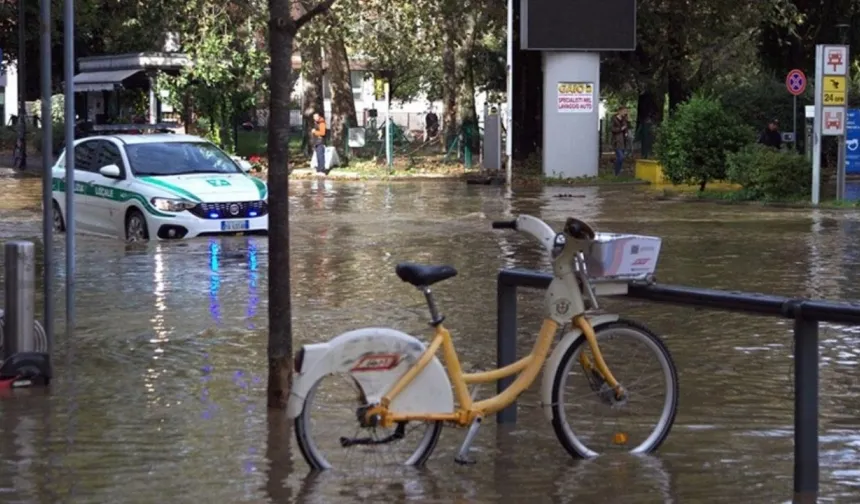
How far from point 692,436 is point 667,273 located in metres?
7.88

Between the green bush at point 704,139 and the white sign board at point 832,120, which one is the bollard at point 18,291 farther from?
the green bush at point 704,139

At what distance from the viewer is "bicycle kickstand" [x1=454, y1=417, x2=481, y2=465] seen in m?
6.97

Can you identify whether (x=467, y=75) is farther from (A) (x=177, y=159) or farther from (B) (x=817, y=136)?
(A) (x=177, y=159)

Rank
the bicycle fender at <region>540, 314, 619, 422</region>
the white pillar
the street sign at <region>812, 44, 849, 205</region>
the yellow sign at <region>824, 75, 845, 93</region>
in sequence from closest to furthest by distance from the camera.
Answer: the bicycle fender at <region>540, 314, 619, 422</region>, the street sign at <region>812, 44, 849, 205</region>, the yellow sign at <region>824, 75, 845, 93</region>, the white pillar

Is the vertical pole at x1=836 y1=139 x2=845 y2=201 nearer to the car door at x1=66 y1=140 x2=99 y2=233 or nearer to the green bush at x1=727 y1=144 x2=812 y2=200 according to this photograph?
the green bush at x1=727 y1=144 x2=812 y2=200

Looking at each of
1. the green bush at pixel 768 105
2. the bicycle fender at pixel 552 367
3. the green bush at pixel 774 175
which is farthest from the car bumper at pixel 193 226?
the green bush at pixel 768 105

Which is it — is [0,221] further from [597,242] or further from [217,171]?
[597,242]

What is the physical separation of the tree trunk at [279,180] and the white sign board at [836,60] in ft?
67.8

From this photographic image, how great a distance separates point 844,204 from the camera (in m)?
26.7

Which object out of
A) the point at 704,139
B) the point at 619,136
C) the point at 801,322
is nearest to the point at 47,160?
the point at 801,322

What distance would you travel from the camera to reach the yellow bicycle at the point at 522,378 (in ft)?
22.0

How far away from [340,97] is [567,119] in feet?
39.0

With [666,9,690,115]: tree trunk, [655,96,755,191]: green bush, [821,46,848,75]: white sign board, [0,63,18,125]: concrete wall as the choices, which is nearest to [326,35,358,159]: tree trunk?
[666,9,690,115]: tree trunk

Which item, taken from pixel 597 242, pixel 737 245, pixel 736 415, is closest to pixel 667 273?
pixel 737 245
